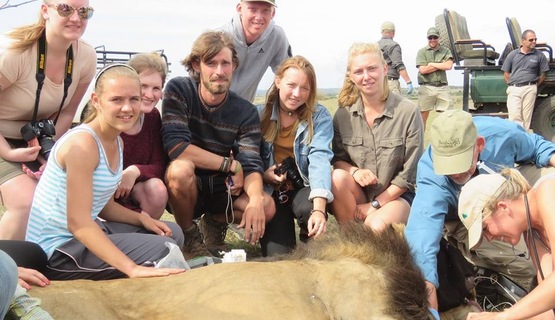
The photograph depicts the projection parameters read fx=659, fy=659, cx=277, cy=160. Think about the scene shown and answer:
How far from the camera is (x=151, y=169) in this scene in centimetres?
504

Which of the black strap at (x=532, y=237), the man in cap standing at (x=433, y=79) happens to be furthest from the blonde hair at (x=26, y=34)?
the man in cap standing at (x=433, y=79)

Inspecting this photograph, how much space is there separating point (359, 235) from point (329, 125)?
79.4 inches

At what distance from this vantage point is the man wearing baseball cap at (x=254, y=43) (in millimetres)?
5801

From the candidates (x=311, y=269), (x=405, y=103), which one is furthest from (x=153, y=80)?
(x=311, y=269)

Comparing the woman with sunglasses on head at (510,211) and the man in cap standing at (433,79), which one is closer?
the woman with sunglasses on head at (510,211)

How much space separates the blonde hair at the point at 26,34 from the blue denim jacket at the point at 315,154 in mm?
1879

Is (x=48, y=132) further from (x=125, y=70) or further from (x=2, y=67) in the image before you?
(x=125, y=70)

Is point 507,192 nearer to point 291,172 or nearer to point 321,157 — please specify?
point 321,157

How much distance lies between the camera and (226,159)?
17.0 feet

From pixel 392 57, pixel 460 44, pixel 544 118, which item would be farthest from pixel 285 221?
pixel 460 44

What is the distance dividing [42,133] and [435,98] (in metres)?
10.2

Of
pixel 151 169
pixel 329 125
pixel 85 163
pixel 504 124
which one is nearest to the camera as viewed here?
pixel 85 163

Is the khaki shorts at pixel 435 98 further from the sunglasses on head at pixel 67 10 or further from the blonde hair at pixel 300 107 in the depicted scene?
the sunglasses on head at pixel 67 10

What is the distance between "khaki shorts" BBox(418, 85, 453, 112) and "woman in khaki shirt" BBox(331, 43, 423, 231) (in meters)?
8.30
